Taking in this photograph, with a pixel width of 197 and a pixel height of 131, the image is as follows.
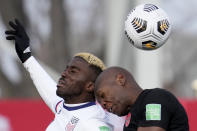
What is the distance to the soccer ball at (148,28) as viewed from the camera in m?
5.65

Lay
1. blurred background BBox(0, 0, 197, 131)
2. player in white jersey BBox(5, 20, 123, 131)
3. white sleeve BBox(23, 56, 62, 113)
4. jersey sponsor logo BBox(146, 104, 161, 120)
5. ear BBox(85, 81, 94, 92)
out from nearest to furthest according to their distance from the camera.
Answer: jersey sponsor logo BBox(146, 104, 161, 120), player in white jersey BBox(5, 20, 123, 131), ear BBox(85, 81, 94, 92), white sleeve BBox(23, 56, 62, 113), blurred background BBox(0, 0, 197, 131)

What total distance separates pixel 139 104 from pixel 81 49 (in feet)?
55.3

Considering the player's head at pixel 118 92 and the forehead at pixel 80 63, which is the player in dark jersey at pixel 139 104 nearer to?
the player's head at pixel 118 92

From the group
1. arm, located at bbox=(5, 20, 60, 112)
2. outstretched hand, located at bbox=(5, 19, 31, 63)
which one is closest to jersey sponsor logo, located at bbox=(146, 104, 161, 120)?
arm, located at bbox=(5, 20, 60, 112)

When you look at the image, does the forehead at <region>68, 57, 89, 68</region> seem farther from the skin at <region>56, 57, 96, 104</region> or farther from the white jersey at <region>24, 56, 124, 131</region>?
the white jersey at <region>24, 56, 124, 131</region>

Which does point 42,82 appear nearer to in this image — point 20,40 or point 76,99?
point 20,40

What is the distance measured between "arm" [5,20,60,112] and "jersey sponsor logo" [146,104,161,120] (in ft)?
6.29

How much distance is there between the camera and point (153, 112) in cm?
455

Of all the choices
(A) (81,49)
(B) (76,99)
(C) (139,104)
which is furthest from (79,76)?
(A) (81,49)

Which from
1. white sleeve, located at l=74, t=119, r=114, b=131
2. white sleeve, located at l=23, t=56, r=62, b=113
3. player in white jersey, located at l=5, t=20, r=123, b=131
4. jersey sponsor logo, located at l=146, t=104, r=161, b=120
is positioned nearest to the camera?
jersey sponsor logo, located at l=146, t=104, r=161, b=120

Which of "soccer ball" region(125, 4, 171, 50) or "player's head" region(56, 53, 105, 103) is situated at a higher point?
"soccer ball" region(125, 4, 171, 50)

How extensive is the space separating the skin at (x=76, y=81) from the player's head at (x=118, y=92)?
776 millimetres

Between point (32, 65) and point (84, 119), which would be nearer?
point (84, 119)

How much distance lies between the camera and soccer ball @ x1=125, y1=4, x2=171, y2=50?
565cm
